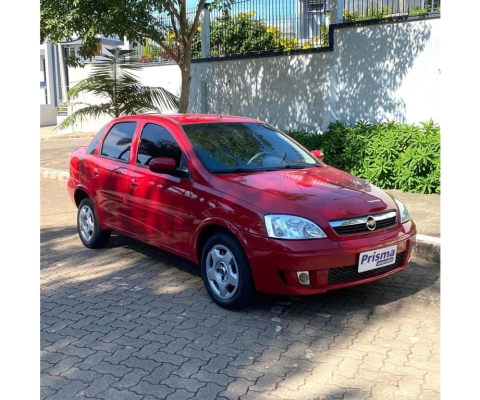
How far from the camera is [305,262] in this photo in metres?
4.39

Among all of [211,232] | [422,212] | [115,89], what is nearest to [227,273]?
[211,232]

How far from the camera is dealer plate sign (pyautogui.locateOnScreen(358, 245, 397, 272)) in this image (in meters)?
4.59

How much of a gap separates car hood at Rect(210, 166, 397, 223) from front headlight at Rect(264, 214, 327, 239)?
0.05m

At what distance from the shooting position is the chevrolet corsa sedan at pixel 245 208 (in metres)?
4.48

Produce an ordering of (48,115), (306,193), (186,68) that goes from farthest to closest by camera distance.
A: (48,115) → (186,68) → (306,193)

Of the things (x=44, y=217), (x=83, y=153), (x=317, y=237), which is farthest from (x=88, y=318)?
(x=44, y=217)

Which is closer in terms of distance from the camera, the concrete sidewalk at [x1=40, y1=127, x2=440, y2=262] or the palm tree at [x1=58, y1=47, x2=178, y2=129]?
the concrete sidewalk at [x1=40, y1=127, x2=440, y2=262]

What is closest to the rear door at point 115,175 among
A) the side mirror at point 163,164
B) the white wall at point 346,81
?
the side mirror at point 163,164

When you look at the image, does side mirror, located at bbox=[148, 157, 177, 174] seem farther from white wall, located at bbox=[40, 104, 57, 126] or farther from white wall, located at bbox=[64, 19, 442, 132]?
white wall, located at bbox=[40, 104, 57, 126]

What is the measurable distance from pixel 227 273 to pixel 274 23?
29.6 ft

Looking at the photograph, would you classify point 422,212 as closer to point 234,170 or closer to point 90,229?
point 234,170

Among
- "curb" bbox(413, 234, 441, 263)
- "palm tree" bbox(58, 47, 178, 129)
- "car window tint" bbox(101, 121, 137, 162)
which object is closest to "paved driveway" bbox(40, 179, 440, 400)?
"curb" bbox(413, 234, 441, 263)

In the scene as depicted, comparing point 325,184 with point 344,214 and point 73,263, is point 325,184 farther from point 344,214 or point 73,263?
point 73,263

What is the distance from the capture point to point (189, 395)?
3.59m
